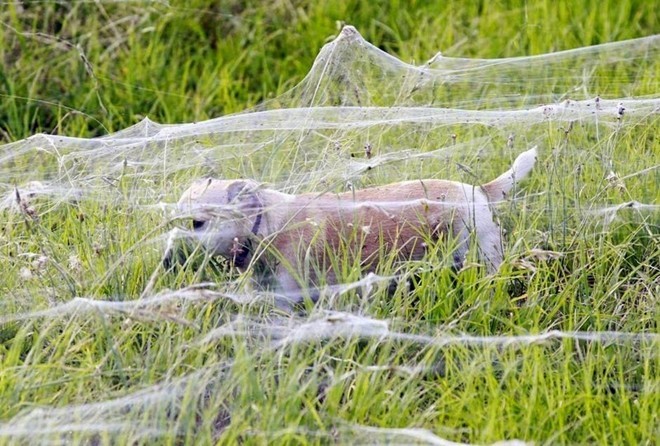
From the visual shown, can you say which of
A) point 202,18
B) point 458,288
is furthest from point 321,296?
point 202,18

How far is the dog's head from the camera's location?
363cm

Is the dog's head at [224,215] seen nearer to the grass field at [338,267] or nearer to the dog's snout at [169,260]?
the dog's snout at [169,260]

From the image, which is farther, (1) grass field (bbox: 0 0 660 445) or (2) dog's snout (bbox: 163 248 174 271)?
(2) dog's snout (bbox: 163 248 174 271)

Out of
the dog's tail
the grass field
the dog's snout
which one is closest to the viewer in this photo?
the grass field

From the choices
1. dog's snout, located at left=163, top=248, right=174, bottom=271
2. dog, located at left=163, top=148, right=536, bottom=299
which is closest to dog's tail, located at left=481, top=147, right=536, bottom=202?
dog, located at left=163, top=148, right=536, bottom=299

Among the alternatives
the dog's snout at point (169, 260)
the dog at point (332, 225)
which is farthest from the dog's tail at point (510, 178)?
the dog's snout at point (169, 260)

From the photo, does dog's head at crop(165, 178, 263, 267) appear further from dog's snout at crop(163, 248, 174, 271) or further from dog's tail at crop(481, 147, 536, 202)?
dog's tail at crop(481, 147, 536, 202)

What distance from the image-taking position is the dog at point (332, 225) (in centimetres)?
368

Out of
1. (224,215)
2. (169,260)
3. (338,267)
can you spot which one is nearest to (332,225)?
(338,267)

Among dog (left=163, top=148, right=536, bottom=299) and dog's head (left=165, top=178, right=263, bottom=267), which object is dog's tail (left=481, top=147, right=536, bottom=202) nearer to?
dog (left=163, top=148, right=536, bottom=299)

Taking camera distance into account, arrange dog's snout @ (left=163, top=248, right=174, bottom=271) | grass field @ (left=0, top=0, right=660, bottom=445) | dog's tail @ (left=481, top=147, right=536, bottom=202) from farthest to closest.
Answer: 1. dog's tail @ (left=481, top=147, right=536, bottom=202)
2. dog's snout @ (left=163, top=248, right=174, bottom=271)
3. grass field @ (left=0, top=0, right=660, bottom=445)

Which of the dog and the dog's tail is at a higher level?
the dog's tail

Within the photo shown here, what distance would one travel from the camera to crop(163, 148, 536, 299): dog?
3.68 metres

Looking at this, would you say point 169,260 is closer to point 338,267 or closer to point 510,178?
point 338,267
